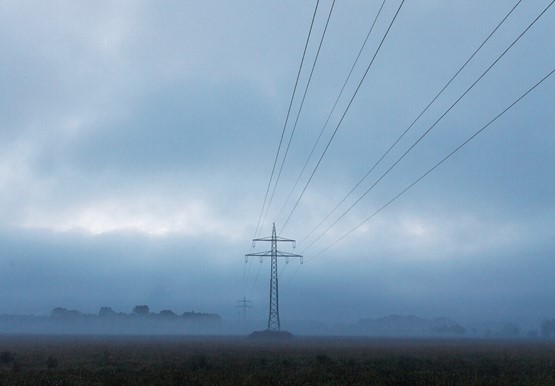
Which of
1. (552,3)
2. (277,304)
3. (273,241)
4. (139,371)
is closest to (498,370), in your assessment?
(139,371)

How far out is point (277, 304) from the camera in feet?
289

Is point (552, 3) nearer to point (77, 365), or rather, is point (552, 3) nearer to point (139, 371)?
point (139, 371)

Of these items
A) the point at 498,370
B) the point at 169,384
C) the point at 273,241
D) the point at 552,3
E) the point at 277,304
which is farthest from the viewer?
the point at 277,304

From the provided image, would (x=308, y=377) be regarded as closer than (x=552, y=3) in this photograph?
No

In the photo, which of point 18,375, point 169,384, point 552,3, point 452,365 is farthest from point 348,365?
point 552,3

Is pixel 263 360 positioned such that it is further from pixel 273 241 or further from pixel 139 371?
pixel 273 241

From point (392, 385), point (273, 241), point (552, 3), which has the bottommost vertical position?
point (392, 385)

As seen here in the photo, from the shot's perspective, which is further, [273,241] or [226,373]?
[273,241]

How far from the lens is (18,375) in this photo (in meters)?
33.0

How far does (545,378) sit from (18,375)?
24.1 metres

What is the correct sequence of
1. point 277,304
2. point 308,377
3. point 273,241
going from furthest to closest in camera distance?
point 277,304 → point 273,241 → point 308,377

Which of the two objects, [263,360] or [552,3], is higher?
[552,3]

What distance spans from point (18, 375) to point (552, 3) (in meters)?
28.3

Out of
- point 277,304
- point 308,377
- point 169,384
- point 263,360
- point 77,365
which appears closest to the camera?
point 169,384
